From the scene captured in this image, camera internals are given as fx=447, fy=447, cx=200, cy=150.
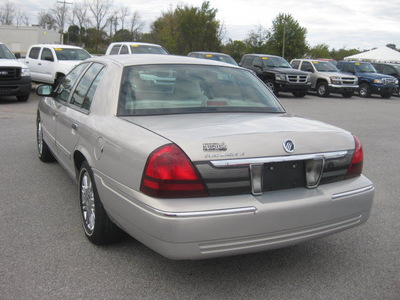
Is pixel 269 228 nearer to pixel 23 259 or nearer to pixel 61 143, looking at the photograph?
pixel 23 259

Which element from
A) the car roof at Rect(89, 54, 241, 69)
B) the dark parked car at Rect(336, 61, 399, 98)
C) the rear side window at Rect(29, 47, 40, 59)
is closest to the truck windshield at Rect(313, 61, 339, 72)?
the dark parked car at Rect(336, 61, 399, 98)

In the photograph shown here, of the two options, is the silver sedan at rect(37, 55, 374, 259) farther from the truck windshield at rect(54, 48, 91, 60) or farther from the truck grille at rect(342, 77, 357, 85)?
the truck grille at rect(342, 77, 357, 85)

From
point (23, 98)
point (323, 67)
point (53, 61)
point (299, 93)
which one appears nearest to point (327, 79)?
point (323, 67)

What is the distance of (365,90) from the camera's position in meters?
23.2

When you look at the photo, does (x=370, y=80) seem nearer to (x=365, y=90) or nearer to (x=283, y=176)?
(x=365, y=90)

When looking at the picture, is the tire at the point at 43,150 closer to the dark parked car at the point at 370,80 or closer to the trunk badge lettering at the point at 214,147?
the trunk badge lettering at the point at 214,147

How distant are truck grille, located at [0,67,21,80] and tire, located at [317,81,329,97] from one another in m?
14.2

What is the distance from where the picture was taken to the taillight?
274cm

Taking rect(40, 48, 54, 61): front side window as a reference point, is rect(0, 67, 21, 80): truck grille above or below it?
below

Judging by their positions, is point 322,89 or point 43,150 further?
point 322,89

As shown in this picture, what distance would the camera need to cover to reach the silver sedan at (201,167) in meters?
2.74

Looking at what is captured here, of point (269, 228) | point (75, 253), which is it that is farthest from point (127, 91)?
point (269, 228)

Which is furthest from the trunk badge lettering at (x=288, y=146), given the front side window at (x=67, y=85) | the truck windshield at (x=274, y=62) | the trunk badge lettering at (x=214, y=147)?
the truck windshield at (x=274, y=62)

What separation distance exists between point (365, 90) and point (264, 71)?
6388 mm
